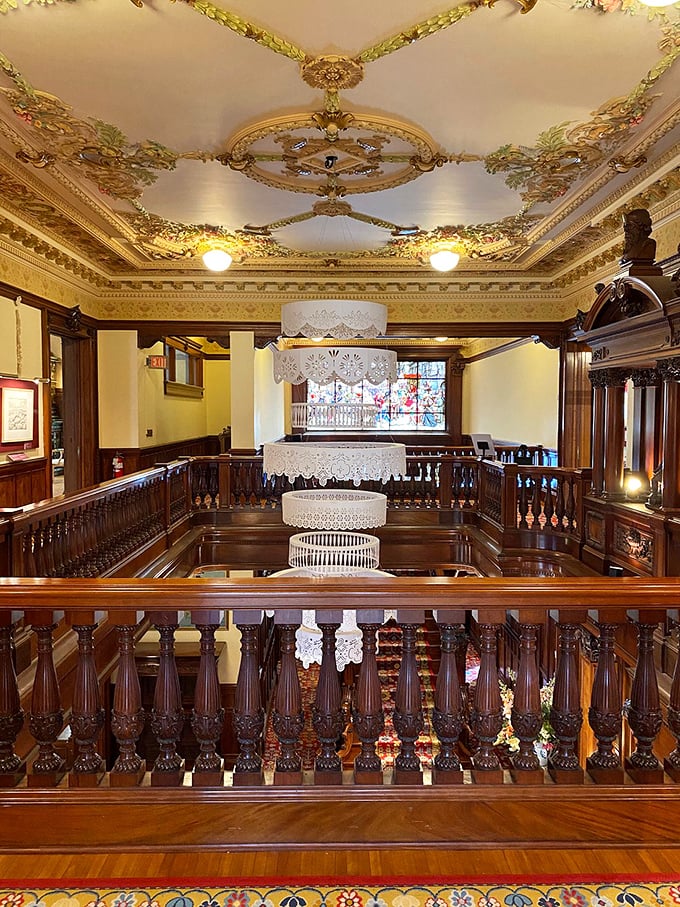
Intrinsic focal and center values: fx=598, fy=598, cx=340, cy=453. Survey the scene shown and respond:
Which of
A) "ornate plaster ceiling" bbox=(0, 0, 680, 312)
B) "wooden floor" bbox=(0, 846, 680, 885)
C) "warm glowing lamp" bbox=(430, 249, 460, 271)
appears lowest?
"wooden floor" bbox=(0, 846, 680, 885)

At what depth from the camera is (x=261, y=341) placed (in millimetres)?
8617

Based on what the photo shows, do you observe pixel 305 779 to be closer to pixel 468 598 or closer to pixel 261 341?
Result: pixel 468 598

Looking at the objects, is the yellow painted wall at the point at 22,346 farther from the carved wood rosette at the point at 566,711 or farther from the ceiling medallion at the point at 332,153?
the carved wood rosette at the point at 566,711

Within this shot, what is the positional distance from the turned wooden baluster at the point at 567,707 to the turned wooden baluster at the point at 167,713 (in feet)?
3.65

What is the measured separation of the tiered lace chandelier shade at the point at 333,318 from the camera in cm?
375

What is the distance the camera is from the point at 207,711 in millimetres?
1779

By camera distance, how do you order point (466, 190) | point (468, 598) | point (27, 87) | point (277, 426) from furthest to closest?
point (277, 426)
point (466, 190)
point (27, 87)
point (468, 598)

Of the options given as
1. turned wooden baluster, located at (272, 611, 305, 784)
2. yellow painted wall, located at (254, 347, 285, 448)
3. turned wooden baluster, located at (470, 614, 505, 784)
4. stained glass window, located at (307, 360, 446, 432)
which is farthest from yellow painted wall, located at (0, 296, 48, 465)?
stained glass window, located at (307, 360, 446, 432)

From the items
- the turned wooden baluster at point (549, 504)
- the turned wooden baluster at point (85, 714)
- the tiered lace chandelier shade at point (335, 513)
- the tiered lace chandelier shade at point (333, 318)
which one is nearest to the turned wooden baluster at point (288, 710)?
the turned wooden baluster at point (85, 714)

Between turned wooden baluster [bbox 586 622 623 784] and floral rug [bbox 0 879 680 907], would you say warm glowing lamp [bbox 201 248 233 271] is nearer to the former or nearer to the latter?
turned wooden baluster [bbox 586 622 623 784]

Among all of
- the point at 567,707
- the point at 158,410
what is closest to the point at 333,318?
the point at 567,707

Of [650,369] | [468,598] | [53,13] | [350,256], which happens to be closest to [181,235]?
[350,256]

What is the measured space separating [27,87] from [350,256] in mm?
4310

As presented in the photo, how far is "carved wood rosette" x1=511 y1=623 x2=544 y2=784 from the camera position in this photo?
5.77ft
